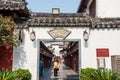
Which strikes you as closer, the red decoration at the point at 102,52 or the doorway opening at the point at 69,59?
the red decoration at the point at 102,52

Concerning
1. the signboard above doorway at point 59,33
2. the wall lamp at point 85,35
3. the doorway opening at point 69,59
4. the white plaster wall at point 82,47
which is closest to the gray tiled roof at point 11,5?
the white plaster wall at point 82,47

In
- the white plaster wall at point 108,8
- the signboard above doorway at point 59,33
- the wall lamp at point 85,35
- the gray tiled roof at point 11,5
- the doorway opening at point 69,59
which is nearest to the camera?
the gray tiled roof at point 11,5

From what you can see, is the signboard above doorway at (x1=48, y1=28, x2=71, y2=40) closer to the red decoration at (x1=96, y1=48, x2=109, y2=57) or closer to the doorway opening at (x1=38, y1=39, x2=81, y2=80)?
the doorway opening at (x1=38, y1=39, x2=81, y2=80)

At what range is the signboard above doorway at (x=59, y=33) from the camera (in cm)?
1300

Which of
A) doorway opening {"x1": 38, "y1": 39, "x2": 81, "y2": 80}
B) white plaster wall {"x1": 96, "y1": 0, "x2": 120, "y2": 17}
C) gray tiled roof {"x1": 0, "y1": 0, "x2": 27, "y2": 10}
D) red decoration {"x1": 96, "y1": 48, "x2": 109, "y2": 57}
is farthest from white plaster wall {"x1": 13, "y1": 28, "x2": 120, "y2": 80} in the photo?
white plaster wall {"x1": 96, "y1": 0, "x2": 120, "y2": 17}

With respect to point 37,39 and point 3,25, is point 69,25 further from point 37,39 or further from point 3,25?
point 3,25

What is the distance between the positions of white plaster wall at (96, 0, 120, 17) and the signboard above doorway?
295 centimetres

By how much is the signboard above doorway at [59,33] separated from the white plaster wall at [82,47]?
0.61 ft

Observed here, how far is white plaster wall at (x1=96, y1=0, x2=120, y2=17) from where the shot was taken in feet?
48.1

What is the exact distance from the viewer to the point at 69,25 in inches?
513

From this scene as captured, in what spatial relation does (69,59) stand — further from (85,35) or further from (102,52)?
(85,35)

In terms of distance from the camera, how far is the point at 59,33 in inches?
514

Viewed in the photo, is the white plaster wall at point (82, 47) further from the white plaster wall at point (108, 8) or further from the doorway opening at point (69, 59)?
Answer: the white plaster wall at point (108, 8)

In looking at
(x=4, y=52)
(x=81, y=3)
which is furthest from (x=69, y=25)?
(x=81, y=3)
